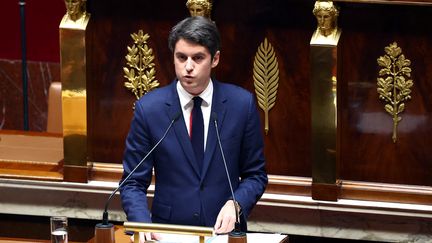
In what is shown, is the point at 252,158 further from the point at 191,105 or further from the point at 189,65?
the point at 189,65

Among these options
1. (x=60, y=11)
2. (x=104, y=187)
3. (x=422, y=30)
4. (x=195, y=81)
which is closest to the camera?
(x=195, y=81)

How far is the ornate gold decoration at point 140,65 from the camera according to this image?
5.02 meters

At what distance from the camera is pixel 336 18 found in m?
4.78

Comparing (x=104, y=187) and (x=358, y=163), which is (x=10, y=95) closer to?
(x=104, y=187)

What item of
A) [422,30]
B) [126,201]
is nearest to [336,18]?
[422,30]

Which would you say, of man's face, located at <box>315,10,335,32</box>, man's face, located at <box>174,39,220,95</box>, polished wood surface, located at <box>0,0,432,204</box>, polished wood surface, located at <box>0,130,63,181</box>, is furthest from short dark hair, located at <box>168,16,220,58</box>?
polished wood surface, located at <box>0,130,63,181</box>

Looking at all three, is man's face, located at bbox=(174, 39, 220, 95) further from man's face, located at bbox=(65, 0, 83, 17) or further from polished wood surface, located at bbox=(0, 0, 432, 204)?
man's face, located at bbox=(65, 0, 83, 17)

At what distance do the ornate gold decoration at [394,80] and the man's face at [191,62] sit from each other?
3.55 ft

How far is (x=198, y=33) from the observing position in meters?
3.88

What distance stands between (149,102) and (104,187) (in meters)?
1.12

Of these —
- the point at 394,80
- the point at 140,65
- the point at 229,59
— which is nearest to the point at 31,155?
the point at 140,65

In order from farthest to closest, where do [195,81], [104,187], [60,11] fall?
[60,11] < [104,187] < [195,81]

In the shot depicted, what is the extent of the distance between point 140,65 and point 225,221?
135 centimetres

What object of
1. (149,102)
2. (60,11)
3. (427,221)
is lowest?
(427,221)
